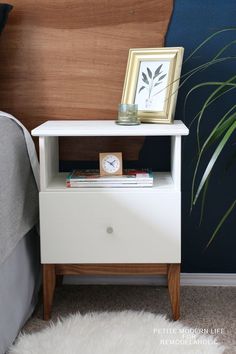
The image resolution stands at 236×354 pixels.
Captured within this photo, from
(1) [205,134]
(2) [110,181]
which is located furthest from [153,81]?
(2) [110,181]

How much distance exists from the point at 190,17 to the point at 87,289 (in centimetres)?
108

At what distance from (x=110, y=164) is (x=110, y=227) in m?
0.21

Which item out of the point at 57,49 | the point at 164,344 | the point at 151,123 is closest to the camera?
the point at 164,344

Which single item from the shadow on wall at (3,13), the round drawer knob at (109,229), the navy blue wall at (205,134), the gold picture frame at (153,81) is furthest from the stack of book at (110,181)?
the shadow on wall at (3,13)

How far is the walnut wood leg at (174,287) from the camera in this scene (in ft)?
6.00

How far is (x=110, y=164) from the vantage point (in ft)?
6.06

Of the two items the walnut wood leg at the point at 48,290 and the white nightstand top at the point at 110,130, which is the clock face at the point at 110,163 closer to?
the white nightstand top at the point at 110,130

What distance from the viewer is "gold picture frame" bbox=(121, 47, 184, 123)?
191 cm

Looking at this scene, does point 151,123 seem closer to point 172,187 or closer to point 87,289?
point 172,187

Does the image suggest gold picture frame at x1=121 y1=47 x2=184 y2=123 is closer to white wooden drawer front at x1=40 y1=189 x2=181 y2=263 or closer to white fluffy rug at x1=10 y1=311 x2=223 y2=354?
white wooden drawer front at x1=40 y1=189 x2=181 y2=263

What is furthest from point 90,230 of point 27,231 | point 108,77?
point 108,77

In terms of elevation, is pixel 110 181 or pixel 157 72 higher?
pixel 157 72

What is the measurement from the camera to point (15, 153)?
1.74 m

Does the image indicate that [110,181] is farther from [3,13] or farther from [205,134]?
[3,13]
